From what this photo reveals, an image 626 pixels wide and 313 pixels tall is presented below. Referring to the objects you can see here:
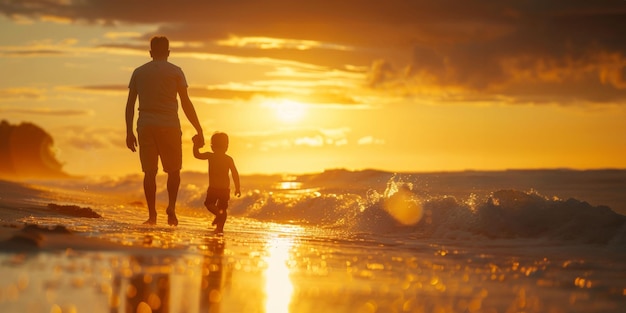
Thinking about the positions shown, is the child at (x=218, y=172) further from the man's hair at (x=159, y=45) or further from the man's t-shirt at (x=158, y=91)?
the man's hair at (x=159, y=45)

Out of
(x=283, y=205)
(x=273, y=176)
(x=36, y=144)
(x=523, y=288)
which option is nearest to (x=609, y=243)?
(x=523, y=288)

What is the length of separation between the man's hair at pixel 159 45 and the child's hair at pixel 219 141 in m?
1.69

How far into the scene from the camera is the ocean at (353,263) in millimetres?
5340

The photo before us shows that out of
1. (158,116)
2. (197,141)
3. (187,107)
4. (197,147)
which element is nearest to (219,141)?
(197,147)

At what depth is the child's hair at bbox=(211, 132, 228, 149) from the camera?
42.8ft

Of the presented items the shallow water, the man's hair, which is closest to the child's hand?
the man's hair

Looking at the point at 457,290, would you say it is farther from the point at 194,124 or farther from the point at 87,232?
the point at 194,124

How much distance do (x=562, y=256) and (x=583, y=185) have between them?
17.6 meters

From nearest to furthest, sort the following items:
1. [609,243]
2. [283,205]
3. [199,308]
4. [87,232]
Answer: [199,308] < [87,232] < [609,243] < [283,205]

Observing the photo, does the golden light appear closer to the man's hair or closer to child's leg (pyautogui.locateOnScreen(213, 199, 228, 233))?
child's leg (pyautogui.locateOnScreen(213, 199, 228, 233))

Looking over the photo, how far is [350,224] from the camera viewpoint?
15.2 meters

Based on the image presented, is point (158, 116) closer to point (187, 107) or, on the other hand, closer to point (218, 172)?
point (187, 107)

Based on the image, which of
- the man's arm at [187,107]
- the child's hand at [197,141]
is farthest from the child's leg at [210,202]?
the man's arm at [187,107]

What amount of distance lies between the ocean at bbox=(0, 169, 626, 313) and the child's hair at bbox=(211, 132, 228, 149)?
194 centimetres
